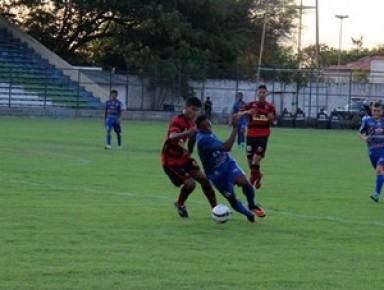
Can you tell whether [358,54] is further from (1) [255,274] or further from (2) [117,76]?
(1) [255,274]

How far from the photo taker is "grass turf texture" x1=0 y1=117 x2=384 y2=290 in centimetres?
1020

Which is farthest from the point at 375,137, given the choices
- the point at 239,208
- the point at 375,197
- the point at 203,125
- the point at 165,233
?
the point at 165,233

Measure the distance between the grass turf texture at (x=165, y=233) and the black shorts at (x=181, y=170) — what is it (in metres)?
0.58

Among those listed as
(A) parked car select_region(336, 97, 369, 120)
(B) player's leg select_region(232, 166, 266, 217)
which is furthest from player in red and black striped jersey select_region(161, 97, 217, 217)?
(A) parked car select_region(336, 97, 369, 120)

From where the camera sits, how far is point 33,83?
62562 millimetres

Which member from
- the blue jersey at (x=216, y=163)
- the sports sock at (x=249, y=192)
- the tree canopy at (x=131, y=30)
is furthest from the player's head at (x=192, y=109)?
the tree canopy at (x=131, y=30)

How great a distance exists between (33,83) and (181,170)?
158 feet

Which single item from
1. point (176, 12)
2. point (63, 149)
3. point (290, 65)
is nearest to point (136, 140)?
point (63, 149)

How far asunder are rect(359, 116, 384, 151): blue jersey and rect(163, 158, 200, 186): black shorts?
5253 mm

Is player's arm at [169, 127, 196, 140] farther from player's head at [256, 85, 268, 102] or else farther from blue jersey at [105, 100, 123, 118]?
blue jersey at [105, 100, 123, 118]

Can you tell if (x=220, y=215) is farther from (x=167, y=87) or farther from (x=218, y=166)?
(x=167, y=87)

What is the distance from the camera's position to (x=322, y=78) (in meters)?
71.9

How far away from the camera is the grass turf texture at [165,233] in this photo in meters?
10.2

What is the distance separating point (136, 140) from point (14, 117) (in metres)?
18.7
